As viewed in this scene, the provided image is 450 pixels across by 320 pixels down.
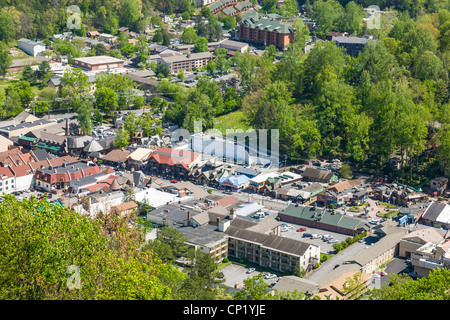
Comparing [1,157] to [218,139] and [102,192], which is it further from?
[218,139]

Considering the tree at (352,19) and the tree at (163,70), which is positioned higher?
the tree at (352,19)

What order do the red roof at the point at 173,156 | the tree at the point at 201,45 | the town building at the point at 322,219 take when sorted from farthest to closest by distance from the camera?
the tree at the point at 201,45 → the red roof at the point at 173,156 → the town building at the point at 322,219

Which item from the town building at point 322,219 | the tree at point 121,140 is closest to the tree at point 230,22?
the tree at point 121,140

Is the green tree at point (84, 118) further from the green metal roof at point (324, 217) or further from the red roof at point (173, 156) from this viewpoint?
the green metal roof at point (324, 217)

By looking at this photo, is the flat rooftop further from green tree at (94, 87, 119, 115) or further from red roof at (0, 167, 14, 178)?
red roof at (0, 167, 14, 178)

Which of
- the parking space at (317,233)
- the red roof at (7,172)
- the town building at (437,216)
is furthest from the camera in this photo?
the red roof at (7,172)

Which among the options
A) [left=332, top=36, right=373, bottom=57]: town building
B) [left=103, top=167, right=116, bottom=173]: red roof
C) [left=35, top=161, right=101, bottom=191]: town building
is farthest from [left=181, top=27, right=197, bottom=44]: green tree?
[left=35, top=161, right=101, bottom=191]: town building
